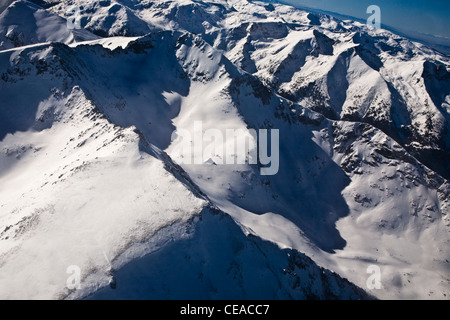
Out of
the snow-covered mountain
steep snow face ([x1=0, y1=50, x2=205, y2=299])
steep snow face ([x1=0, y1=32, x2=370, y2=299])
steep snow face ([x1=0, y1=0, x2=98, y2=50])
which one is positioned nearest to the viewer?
steep snow face ([x1=0, y1=50, x2=205, y2=299])

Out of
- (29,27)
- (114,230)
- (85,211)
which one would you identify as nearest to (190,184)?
(85,211)

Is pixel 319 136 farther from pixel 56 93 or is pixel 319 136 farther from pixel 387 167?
pixel 56 93

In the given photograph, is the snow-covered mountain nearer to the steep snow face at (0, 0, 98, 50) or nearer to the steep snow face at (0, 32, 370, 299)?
the steep snow face at (0, 32, 370, 299)

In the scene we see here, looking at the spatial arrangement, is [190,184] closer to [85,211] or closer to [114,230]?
[85,211]

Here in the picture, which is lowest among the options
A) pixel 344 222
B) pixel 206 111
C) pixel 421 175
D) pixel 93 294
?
pixel 344 222

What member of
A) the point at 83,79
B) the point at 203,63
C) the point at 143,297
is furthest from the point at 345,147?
the point at 143,297

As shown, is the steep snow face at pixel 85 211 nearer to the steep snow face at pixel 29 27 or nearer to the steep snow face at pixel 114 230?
the steep snow face at pixel 114 230

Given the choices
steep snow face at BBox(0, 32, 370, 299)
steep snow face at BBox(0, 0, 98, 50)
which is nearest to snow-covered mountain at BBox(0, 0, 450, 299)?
steep snow face at BBox(0, 32, 370, 299)
